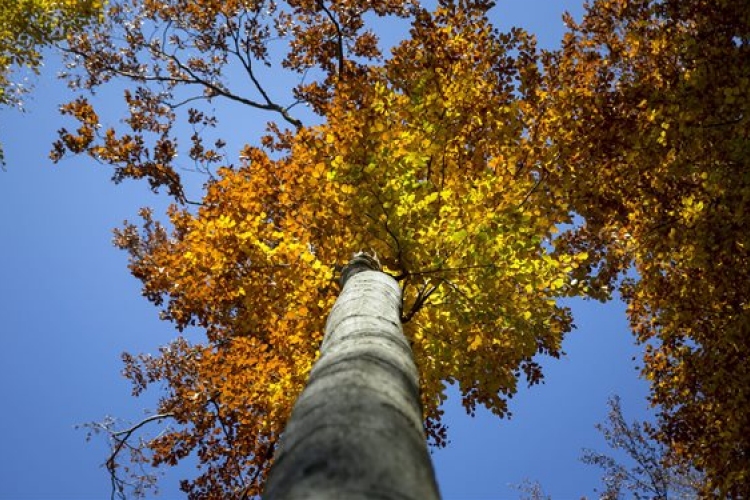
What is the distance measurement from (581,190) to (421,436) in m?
7.82

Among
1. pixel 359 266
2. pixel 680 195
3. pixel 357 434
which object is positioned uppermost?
pixel 680 195

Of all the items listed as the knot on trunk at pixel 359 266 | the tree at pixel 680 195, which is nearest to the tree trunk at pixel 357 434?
the knot on trunk at pixel 359 266

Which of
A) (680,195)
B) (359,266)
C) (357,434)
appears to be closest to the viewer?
(357,434)

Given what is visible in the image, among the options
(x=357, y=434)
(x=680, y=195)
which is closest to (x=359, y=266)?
(x=357, y=434)

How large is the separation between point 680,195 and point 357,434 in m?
8.58

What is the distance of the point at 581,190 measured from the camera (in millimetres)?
8234

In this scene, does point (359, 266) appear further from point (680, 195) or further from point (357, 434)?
point (680, 195)

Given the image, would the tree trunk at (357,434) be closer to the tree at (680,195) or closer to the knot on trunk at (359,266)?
the knot on trunk at (359,266)

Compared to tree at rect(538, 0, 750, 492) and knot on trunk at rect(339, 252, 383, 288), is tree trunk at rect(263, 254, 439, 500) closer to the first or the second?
knot on trunk at rect(339, 252, 383, 288)

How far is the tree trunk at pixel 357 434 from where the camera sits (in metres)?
1.11

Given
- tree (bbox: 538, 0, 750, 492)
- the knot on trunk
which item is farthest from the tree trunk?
tree (bbox: 538, 0, 750, 492)

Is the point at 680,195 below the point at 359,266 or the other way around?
the other way around

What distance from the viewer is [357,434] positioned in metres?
1.29

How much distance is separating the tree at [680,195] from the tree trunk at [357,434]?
5.58 meters
